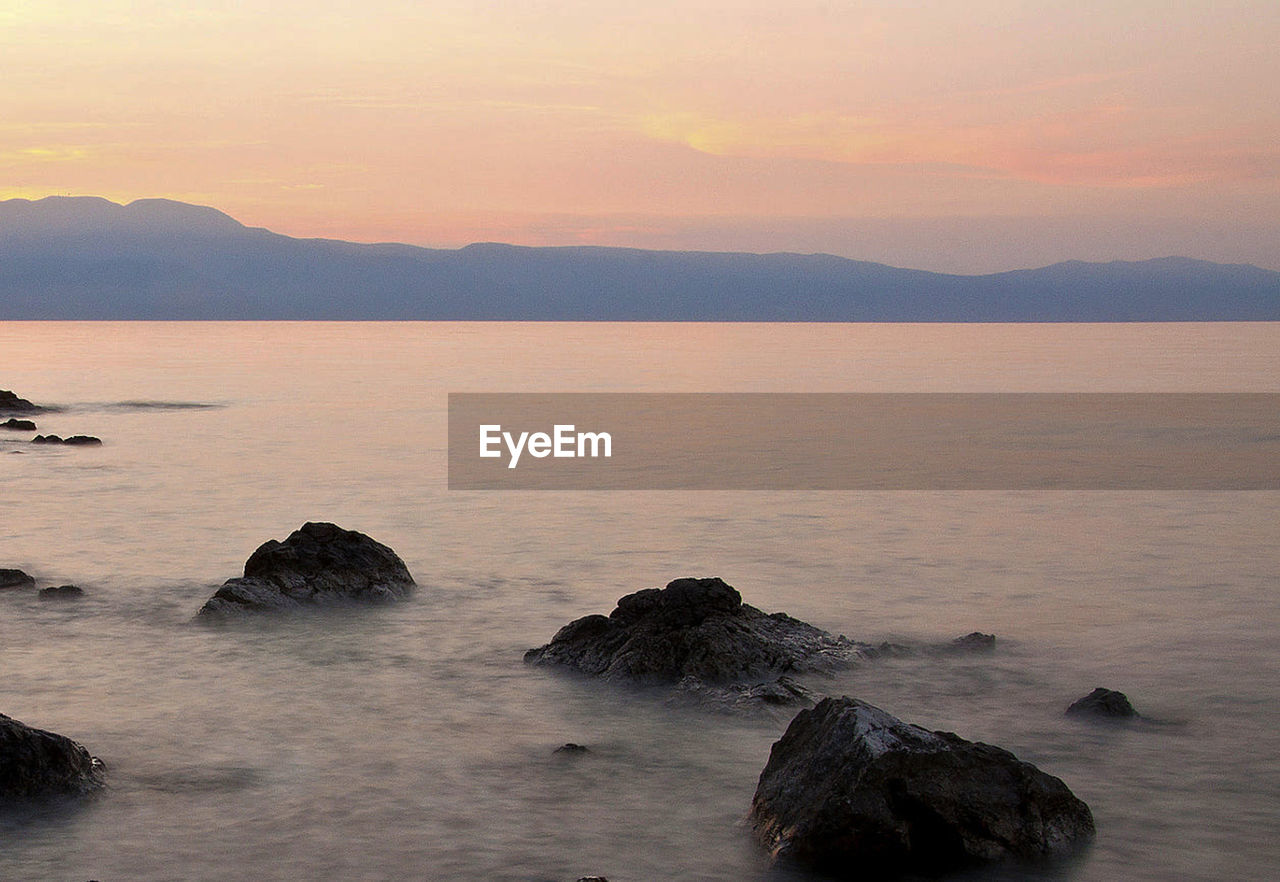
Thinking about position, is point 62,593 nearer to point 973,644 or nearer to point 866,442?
point 973,644

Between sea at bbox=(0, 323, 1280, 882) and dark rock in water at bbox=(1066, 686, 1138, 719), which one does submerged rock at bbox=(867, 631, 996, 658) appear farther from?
dark rock in water at bbox=(1066, 686, 1138, 719)

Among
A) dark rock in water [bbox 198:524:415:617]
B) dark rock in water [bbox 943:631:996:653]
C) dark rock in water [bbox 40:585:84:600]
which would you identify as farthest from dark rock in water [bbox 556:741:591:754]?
dark rock in water [bbox 40:585:84:600]

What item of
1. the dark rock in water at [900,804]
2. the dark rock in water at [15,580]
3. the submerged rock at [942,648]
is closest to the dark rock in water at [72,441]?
the dark rock in water at [15,580]

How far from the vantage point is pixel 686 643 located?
10281 millimetres

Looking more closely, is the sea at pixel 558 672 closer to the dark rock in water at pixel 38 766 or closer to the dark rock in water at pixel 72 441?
the dark rock in water at pixel 38 766

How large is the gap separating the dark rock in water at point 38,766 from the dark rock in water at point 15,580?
6584 mm

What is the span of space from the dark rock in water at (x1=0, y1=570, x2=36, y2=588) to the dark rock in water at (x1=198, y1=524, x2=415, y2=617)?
232 cm

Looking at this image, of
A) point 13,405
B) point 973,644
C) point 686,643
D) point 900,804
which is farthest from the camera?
point 13,405

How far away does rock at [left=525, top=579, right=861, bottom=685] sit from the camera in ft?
33.4

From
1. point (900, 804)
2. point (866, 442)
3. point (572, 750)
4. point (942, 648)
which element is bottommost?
point (572, 750)

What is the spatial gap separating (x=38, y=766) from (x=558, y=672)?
4.12 metres

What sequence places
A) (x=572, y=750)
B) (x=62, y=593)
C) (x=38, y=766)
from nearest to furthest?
(x=38, y=766)
(x=572, y=750)
(x=62, y=593)

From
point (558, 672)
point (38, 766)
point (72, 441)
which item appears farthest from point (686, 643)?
point (72, 441)

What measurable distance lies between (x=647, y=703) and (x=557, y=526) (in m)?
9.56
